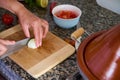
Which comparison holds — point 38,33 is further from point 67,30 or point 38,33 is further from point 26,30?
point 67,30

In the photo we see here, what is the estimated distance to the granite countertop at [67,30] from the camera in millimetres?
697

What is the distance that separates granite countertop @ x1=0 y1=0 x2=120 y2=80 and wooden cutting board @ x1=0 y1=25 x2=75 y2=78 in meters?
0.02

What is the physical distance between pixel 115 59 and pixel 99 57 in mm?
40

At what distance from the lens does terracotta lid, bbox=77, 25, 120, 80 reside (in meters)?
0.42

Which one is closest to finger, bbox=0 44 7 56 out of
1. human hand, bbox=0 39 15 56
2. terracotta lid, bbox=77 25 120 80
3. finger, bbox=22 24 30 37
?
human hand, bbox=0 39 15 56

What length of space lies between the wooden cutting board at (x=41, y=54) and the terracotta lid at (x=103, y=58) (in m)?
0.22

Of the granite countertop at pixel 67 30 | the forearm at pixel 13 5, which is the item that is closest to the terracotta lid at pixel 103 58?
the granite countertop at pixel 67 30

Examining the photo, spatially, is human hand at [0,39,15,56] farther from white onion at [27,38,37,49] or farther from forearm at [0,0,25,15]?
forearm at [0,0,25,15]

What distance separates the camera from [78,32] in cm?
76

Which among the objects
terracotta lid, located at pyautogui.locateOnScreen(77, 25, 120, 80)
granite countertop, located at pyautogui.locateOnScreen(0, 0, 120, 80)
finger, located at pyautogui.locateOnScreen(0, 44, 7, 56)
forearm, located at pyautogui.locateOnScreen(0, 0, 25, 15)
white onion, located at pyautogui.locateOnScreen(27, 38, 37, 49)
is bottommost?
granite countertop, located at pyautogui.locateOnScreen(0, 0, 120, 80)

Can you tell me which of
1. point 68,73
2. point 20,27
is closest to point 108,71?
point 68,73

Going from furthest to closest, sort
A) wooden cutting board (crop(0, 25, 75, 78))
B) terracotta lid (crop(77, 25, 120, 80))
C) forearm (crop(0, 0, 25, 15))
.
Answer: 1. forearm (crop(0, 0, 25, 15))
2. wooden cutting board (crop(0, 25, 75, 78))
3. terracotta lid (crop(77, 25, 120, 80))

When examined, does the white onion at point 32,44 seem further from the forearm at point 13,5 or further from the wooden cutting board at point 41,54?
the forearm at point 13,5

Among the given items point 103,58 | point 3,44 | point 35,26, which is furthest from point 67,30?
point 103,58
